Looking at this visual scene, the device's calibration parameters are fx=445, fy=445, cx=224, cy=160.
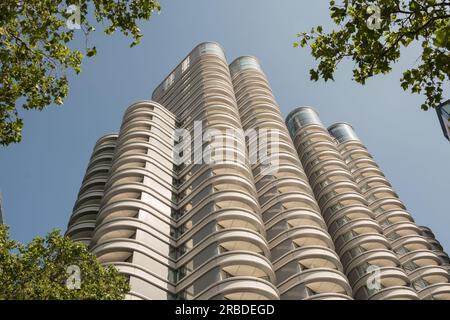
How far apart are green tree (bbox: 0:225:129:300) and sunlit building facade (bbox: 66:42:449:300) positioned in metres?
15.3

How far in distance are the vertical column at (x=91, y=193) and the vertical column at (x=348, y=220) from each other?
30173mm

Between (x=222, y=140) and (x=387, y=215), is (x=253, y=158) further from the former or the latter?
(x=387, y=215)

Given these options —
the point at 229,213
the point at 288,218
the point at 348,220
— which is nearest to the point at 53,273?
the point at 229,213

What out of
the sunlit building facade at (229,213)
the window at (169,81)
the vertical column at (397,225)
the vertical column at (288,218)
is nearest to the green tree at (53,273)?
the sunlit building facade at (229,213)

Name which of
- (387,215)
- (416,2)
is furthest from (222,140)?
(416,2)

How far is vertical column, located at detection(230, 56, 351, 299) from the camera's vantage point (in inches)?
1577

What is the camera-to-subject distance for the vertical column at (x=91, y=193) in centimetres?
4956

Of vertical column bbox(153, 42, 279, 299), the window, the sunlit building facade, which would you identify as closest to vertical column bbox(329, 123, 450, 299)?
the sunlit building facade

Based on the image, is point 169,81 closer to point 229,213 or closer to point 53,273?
point 229,213

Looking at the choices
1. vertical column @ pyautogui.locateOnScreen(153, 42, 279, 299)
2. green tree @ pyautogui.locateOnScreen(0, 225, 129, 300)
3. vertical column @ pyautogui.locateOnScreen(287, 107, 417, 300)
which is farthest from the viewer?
vertical column @ pyautogui.locateOnScreen(287, 107, 417, 300)

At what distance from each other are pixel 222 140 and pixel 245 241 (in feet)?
56.6

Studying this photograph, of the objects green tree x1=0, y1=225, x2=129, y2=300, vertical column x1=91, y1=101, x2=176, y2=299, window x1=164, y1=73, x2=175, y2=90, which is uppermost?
window x1=164, y1=73, x2=175, y2=90

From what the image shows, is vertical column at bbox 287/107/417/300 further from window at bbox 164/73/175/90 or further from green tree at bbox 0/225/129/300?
green tree at bbox 0/225/129/300

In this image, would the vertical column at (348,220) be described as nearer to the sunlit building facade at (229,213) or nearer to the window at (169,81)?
the sunlit building facade at (229,213)
